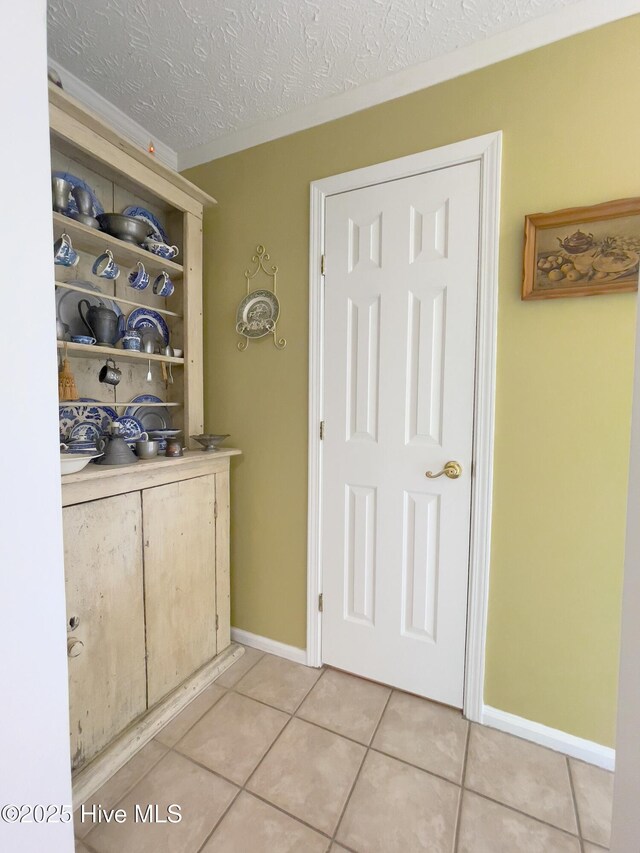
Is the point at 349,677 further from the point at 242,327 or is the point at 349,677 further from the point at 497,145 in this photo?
the point at 497,145

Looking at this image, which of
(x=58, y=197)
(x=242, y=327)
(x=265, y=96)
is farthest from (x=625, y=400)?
(x=58, y=197)

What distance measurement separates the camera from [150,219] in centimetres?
180

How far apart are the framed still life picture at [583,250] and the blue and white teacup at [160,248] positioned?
149cm

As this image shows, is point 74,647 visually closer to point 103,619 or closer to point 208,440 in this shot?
point 103,619

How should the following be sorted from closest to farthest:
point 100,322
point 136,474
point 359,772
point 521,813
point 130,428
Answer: point 521,813 < point 359,772 < point 136,474 < point 100,322 < point 130,428

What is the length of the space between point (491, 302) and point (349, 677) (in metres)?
1.75

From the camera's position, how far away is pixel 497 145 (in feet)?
4.33

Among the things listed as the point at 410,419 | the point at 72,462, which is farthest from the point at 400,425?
the point at 72,462

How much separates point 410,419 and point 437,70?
135 cm

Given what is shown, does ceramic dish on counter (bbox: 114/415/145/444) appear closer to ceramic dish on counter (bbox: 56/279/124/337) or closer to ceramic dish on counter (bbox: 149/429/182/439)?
ceramic dish on counter (bbox: 149/429/182/439)

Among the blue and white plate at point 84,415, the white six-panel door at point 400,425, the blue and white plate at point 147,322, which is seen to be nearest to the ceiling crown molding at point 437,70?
the white six-panel door at point 400,425

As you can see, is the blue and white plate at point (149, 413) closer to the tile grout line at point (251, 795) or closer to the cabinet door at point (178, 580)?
the cabinet door at point (178, 580)

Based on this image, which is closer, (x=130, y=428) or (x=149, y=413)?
(x=130, y=428)

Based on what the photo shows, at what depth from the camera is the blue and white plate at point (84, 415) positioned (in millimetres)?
1505
